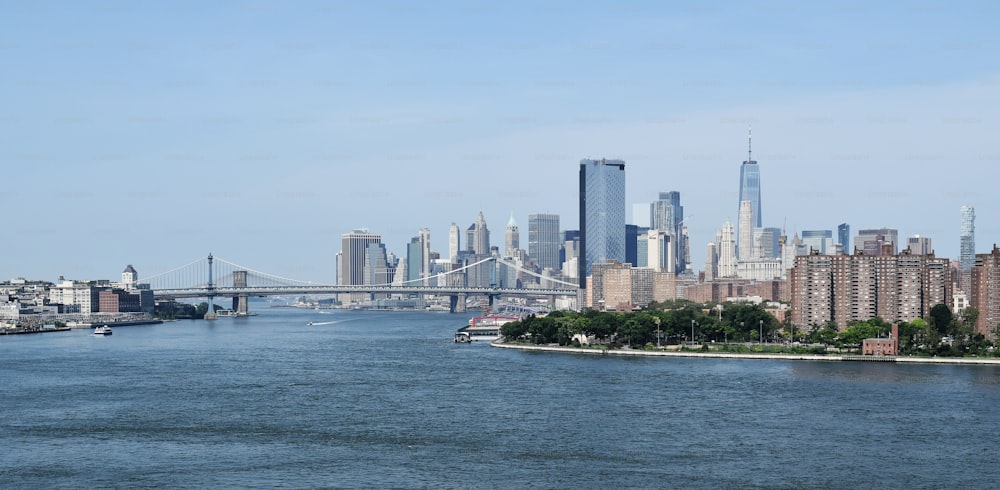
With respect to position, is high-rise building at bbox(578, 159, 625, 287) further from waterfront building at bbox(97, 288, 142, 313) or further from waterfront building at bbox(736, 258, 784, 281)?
waterfront building at bbox(97, 288, 142, 313)

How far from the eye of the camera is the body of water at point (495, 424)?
22.0 m

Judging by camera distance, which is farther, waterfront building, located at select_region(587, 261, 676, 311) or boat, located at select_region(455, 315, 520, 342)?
waterfront building, located at select_region(587, 261, 676, 311)

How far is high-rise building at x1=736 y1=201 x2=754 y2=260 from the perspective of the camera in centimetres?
19050

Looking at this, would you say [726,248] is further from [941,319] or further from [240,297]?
[941,319]

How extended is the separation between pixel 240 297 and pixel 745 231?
97.8 m

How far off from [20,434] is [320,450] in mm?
6823

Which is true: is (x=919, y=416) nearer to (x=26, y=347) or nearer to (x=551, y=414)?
(x=551, y=414)

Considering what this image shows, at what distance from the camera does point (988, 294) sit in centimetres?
5575

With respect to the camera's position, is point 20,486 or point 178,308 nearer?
point 20,486

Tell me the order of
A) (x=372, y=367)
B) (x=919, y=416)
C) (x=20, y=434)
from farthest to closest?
(x=372, y=367) → (x=919, y=416) → (x=20, y=434)

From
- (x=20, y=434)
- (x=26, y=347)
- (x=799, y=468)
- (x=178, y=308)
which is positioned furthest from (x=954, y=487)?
(x=178, y=308)

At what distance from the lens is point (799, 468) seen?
74.9ft

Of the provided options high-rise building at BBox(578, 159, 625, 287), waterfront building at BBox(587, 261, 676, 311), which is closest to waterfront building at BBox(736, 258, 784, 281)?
high-rise building at BBox(578, 159, 625, 287)

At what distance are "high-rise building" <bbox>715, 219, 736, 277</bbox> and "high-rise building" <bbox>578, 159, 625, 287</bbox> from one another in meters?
18.2
